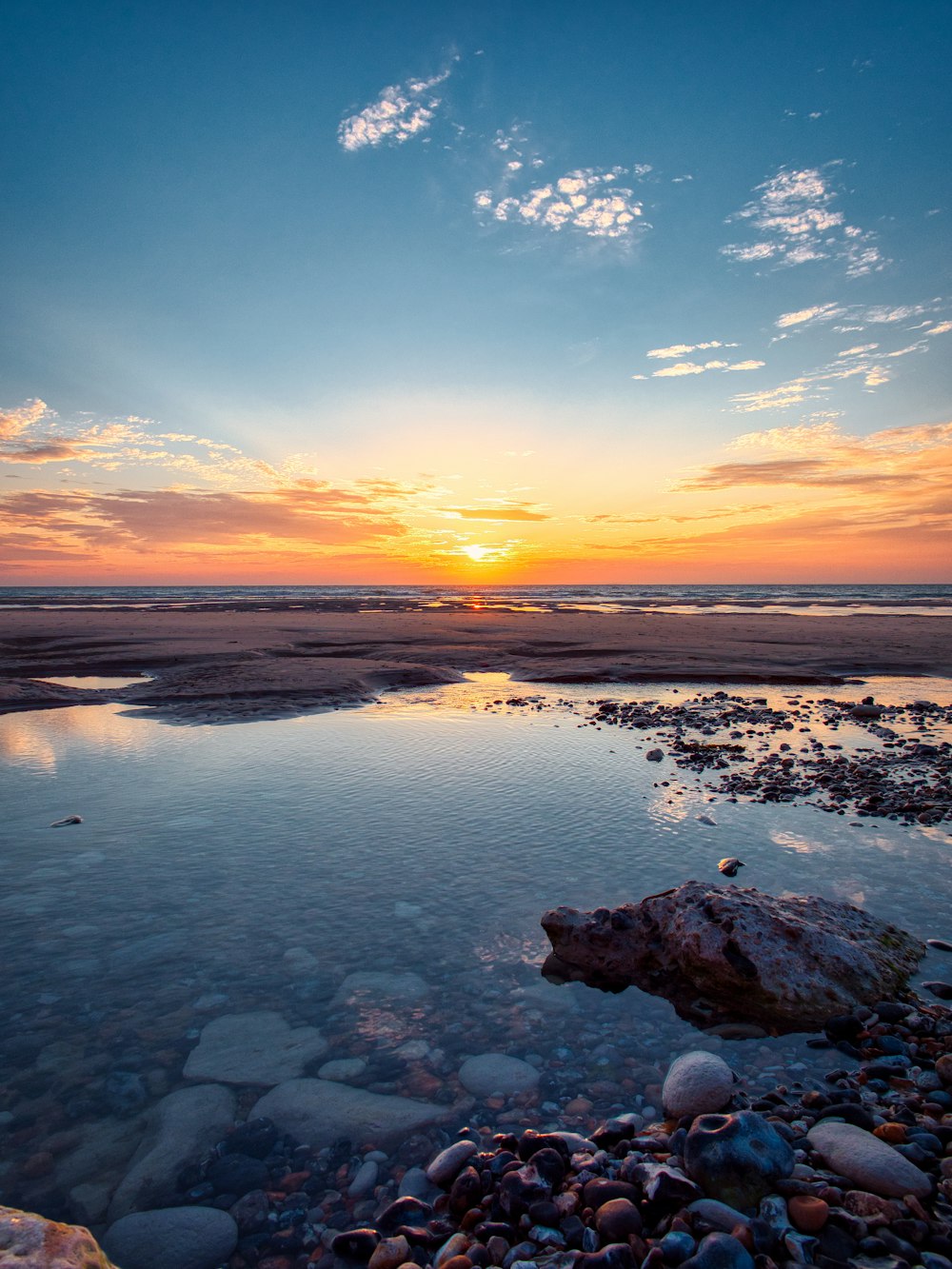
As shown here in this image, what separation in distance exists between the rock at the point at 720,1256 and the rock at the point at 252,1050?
8.63 feet

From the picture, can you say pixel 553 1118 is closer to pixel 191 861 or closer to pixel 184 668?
pixel 191 861

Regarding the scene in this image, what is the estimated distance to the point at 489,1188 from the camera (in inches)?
135

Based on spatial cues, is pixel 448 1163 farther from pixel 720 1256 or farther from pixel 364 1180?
pixel 720 1256

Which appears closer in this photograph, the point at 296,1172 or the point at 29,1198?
the point at 29,1198

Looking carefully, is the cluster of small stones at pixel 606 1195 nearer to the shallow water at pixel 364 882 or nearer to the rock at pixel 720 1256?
the rock at pixel 720 1256

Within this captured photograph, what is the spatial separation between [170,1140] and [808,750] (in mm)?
12397

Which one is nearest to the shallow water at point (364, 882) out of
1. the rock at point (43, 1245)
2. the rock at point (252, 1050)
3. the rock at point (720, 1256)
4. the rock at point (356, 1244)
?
the rock at point (252, 1050)

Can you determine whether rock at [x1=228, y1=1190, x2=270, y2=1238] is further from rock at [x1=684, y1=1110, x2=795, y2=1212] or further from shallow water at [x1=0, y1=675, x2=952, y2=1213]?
rock at [x1=684, y1=1110, x2=795, y2=1212]

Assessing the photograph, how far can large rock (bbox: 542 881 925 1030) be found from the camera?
16.5ft

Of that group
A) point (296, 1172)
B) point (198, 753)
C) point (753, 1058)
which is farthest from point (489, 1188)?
point (198, 753)

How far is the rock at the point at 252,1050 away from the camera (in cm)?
440

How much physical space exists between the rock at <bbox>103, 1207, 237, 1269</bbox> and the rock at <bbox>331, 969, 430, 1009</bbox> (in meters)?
1.75

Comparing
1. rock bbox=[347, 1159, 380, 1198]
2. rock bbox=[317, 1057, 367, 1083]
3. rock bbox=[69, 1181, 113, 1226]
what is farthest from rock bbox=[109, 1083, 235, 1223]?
rock bbox=[347, 1159, 380, 1198]

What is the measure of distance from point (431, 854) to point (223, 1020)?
128 inches
